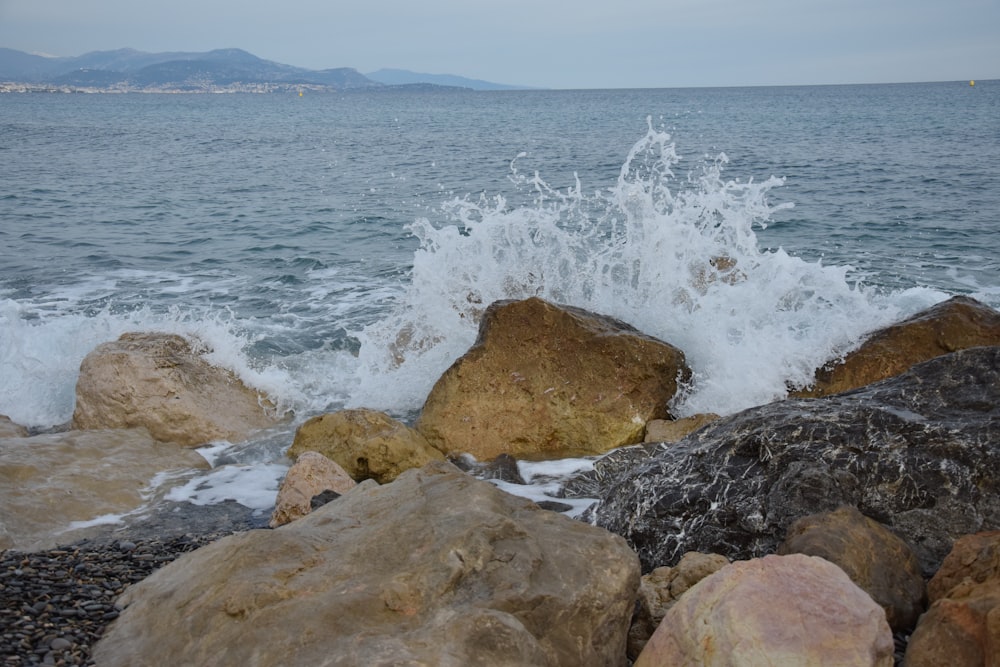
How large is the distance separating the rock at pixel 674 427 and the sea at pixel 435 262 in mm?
375

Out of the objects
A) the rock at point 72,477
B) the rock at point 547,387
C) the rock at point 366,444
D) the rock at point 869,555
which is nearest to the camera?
the rock at point 869,555

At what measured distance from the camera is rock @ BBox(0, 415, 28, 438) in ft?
24.2

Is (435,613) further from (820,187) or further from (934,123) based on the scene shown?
(934,123)

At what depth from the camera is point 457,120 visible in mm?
60906

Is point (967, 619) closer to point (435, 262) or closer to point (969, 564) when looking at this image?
point (969, 564)

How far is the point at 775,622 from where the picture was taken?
280 cm

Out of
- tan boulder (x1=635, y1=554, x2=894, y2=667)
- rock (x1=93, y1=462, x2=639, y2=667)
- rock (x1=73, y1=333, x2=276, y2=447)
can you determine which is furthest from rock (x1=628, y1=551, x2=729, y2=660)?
rock (x1=73, y1=333, x2=276, y2=447)

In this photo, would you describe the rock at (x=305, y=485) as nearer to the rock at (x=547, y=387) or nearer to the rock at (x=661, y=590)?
the rock at (x=547, y=387)

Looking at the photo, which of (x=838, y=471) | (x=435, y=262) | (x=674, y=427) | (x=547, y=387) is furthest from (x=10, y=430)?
(x=838, y=471)

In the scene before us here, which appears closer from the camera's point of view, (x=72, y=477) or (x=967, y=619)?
(x=967, y=619)

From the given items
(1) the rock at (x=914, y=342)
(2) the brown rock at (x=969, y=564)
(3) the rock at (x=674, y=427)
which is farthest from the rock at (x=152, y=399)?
(2) the brown rock at (x=969, y=564)

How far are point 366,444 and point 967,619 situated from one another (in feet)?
14.4

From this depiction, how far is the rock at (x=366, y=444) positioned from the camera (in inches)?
259

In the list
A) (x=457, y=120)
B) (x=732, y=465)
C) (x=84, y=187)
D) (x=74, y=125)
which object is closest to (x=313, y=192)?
(x=84, y=187)
